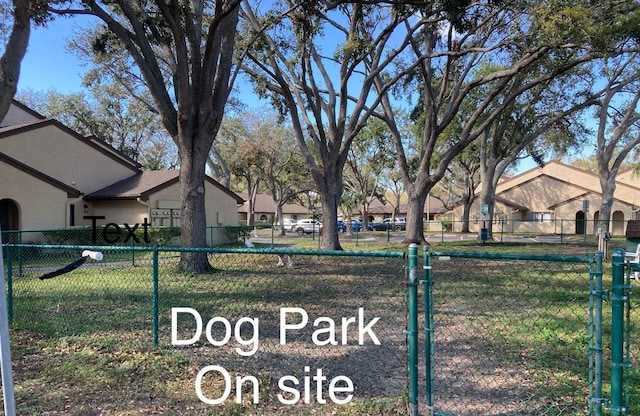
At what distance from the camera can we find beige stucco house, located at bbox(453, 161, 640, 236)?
4212 centimetres

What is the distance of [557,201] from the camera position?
45094 millimetres

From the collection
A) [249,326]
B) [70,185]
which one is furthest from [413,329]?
[70,185]

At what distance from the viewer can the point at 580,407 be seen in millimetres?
3996

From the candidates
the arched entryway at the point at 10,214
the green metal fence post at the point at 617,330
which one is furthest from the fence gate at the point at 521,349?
the arched entryway at the point at 10,214

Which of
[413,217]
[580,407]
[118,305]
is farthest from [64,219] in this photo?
[580,407]

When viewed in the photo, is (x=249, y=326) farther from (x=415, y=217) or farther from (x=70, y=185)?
(x=70, y=185)

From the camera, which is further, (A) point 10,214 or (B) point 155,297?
(A) point 10,214

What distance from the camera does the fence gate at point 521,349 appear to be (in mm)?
2914

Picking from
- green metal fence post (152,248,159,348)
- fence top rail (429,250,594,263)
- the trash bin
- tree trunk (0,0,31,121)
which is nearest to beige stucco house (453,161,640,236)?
the trash bin

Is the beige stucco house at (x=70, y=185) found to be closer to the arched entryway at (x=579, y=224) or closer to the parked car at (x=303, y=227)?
the parked car at (x=303, y=227)

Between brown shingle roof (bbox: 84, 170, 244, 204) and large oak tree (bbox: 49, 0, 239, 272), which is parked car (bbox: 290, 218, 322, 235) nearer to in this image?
brown shingle roof (bbox: 84, 170, 244, 204)

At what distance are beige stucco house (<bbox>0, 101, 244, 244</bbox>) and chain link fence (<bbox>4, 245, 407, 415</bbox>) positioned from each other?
24.1 feet

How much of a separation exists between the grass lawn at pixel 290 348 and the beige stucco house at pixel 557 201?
34526 millimetres

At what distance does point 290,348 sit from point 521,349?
2879 millimetres
